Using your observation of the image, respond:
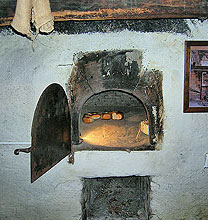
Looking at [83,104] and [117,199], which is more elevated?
[83,104]

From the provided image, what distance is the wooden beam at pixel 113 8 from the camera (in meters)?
1.34

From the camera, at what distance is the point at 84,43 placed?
175cm

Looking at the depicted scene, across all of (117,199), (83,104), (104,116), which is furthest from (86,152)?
(104,116)

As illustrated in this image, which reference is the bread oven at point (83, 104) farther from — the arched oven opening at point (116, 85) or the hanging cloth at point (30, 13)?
the hanging cloth at point (30, 13)


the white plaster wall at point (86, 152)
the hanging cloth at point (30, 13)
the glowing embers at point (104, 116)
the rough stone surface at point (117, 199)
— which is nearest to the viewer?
the hanging cloth at point (30, 13)

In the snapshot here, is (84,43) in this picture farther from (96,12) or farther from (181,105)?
(181,105)

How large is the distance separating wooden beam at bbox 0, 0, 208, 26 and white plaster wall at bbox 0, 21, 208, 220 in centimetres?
38

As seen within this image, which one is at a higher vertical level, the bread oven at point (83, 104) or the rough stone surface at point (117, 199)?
the bread oven at point (83, 104)

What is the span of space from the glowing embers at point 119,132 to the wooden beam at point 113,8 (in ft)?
3.45

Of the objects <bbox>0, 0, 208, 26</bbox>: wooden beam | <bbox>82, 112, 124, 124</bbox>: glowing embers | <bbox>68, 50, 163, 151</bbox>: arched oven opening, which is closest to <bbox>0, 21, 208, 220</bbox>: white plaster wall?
<bbox>68, 50, 163, 151</bbox>: arched oven opening

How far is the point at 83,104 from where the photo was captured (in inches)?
75.8

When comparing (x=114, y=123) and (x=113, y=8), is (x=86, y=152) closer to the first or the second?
(x=114, y=123)

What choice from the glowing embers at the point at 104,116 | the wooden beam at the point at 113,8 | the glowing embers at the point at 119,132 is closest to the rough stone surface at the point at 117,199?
the glowing embers at the point at 119,132

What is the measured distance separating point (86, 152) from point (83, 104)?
39 centimetres
